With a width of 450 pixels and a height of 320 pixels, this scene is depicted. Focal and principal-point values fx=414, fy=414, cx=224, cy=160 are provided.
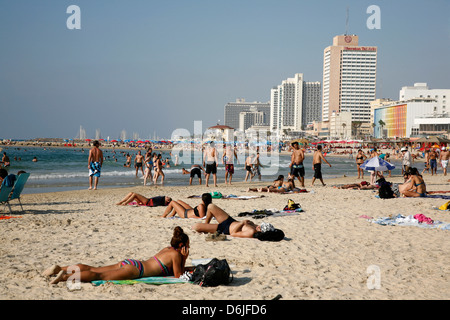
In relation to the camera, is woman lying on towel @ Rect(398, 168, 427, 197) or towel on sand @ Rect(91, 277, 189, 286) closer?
towel on sand @ Rect(91, 277, 189, 286)

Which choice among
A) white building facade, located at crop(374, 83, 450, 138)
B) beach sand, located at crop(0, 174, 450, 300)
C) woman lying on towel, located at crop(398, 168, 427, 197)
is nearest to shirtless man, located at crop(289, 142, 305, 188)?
woman lying on towel, located at crop(398, 168, 427, 197)

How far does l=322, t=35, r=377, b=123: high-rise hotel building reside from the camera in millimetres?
150500

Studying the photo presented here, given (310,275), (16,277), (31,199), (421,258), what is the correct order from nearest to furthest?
(16,277) → (310,275) → (421,258) → (31,199)

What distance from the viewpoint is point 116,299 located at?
395cm

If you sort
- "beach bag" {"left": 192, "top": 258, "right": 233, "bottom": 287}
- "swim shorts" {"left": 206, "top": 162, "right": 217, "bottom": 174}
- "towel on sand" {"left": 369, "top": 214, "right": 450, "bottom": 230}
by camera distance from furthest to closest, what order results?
1. "swim shorts" {"left": 206, "top": 162, "right": 217, "bottom": 174}
2. "towel on sand" {"left": 369, "top": 214, "right": 450, "bottom": 230}
3. "beach bag" {"left": 192, "top": 258, "right": 233, "bottom": 287}

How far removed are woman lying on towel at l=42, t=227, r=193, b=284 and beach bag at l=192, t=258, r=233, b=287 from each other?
0.26 metres

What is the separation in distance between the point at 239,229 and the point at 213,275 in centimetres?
236

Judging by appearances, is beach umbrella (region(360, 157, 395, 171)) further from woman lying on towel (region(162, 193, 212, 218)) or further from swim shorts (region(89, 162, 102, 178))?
swim shorts (region(89, 162, 102, 178))

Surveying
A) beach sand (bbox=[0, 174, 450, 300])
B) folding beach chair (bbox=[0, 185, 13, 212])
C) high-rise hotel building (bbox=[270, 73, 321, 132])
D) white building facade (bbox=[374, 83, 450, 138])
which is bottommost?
beach sand (bbox=[0, 174, 450, 300])

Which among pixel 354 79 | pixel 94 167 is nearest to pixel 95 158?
pixel 94 167

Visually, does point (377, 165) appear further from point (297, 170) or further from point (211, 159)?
point (211, 159)
